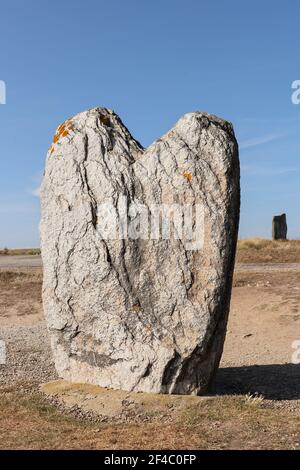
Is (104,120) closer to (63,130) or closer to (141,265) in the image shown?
(63,130)

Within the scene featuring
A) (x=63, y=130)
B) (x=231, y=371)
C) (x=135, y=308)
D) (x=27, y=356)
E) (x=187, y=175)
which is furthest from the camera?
(x=27, y=356)

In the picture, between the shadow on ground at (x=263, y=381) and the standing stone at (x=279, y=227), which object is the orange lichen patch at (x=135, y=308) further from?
the standing stone at (x=279, y=227)

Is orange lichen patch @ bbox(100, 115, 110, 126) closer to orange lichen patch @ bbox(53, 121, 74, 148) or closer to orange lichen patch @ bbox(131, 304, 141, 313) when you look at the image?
orange lichen patch @ bbox(53, 121, 74, 148)

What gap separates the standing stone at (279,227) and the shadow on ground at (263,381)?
24.1m

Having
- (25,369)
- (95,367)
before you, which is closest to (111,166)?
(95,367)

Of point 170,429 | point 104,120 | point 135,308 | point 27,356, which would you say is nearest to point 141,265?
point 135,308

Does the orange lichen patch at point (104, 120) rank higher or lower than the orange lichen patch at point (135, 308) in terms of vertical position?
higher

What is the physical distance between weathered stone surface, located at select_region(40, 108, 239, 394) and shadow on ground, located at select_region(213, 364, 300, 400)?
3.16 ft

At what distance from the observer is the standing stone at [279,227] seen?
111 feet

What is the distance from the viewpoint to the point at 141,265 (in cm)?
746

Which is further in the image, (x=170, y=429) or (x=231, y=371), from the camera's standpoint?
(x=231, y=371)

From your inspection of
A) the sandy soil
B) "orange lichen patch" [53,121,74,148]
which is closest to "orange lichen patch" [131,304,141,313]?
the sandy soil

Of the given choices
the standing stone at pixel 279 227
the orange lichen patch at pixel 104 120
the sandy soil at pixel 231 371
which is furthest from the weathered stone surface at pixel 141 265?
the standing stone at pixel 279 227

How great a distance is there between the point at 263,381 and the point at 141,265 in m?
3.13
